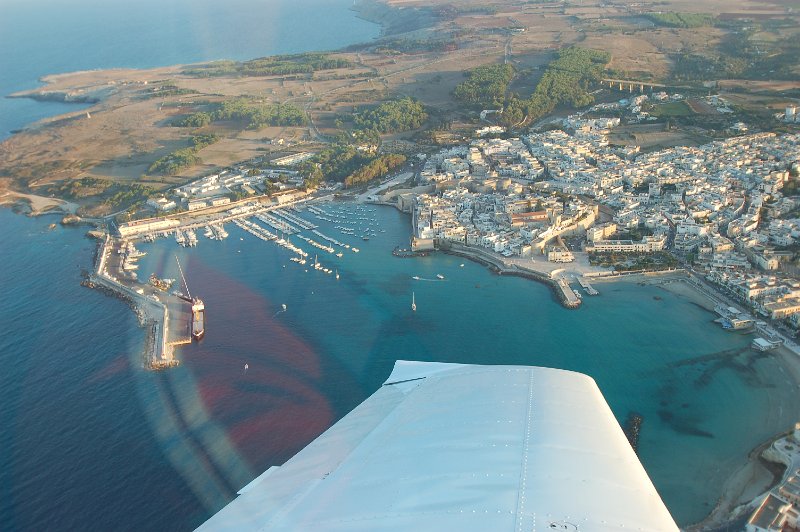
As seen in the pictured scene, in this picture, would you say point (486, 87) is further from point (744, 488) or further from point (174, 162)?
point (744, 488)

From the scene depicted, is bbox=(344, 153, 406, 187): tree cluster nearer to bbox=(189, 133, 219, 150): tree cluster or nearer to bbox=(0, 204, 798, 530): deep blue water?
bbox=(0, 204, 798, 530): deep blue water

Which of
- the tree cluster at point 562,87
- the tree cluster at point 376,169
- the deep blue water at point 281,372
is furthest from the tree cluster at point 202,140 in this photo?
the tree cluster at point 562,87

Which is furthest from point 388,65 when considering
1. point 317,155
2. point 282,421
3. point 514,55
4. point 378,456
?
point 378,456

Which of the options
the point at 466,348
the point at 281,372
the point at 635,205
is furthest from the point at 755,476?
the point at 635,205

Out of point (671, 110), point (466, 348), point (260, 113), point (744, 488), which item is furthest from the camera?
point (260, 113)

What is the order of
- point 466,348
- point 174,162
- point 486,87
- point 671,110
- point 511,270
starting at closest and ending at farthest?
point 466,348, point 511,270, point 174,162, point 671,110, point 486,87

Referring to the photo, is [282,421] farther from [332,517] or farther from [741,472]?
[741,472]

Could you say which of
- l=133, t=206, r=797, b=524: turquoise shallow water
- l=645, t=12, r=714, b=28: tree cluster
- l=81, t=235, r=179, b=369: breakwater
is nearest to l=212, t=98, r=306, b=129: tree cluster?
l=81, t=235, r=179, b=369: breakwater
